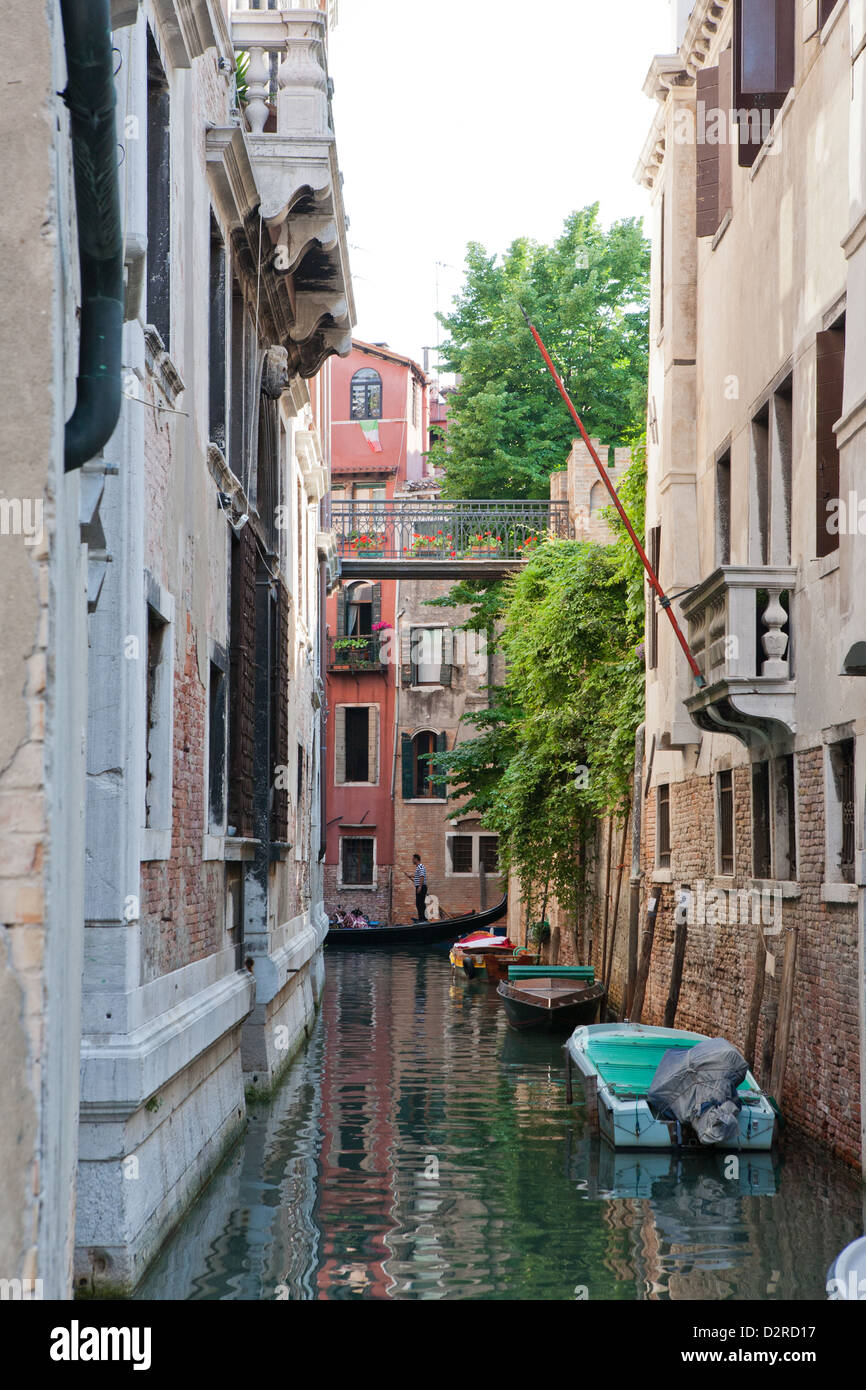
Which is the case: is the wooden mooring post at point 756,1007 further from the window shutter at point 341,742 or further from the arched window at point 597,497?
the window shutter at point 341,742

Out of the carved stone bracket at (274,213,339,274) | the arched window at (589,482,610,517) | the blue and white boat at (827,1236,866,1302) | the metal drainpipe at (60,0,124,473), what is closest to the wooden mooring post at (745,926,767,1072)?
the carved stone bracket at (274,213,339,274)

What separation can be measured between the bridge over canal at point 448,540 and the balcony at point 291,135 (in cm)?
1429

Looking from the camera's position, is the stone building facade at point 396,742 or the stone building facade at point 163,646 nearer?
the stone building facade at point 163,646

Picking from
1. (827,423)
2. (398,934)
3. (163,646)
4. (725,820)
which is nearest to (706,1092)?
(725,820)

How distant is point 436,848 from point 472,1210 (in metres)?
30.5

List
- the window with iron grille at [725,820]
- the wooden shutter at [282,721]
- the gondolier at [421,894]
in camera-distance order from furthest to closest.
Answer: the gondolier at [421,894] < the wooden shutter at [282,721] < the window with iron grille at [725,820]

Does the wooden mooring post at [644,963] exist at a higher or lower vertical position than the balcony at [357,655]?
lower

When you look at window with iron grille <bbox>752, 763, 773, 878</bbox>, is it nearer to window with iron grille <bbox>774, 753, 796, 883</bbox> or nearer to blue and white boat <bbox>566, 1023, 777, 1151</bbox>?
window with iron grille <bbox>774, 753, 796, 883</bbox>

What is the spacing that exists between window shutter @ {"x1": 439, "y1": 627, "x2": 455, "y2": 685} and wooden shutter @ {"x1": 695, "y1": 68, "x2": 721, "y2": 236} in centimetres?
2582

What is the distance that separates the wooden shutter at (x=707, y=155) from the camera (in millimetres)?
13578

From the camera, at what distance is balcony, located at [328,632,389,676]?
39.8 meters

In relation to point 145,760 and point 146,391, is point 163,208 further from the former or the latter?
point 145,760

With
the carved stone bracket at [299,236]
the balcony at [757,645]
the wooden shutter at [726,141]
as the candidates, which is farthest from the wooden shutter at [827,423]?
the carved stone bracket at [299,236]

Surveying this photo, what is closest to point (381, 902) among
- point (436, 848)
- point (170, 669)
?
point (436, 848)
